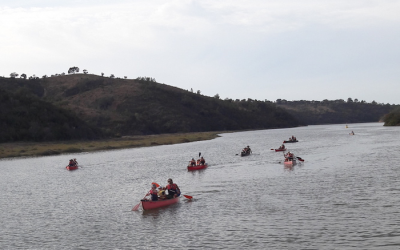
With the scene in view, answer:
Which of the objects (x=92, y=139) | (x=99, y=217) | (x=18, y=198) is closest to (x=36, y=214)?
(x=99, y=217)

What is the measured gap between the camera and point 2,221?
3012 centimetres

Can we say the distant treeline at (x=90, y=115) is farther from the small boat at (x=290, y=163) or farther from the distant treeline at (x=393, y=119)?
the small boat at (x=290, y=163)

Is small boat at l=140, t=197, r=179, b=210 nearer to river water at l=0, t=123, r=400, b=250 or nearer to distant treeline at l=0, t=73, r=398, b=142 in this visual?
river water at l=0, t=123, r=400, b=250

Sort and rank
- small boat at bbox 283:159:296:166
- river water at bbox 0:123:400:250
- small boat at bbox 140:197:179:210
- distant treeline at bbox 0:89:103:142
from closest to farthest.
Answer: river water at bbox 0:123:400:250 < small boat at bbox 140:197:179:210 < small boat at bbox 283:159:296:166 < distant treeline at bbox 0:89:103:142

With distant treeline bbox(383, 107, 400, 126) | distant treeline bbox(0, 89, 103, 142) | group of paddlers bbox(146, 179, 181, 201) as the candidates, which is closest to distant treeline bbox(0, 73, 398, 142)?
distant treeline bbox(0, 89, 103, 142)

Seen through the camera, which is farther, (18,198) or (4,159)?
(4,159)

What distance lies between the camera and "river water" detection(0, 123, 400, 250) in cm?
2328

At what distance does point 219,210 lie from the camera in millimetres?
30359

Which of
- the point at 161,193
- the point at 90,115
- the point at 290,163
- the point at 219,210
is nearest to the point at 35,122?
the point at 90,115

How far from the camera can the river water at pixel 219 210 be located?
23281 mm

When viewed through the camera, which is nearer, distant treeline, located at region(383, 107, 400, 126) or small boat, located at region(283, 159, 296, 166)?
small boat, located at region(283, 159, 296, 166)

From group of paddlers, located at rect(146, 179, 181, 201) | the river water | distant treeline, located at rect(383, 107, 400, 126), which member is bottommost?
the river water

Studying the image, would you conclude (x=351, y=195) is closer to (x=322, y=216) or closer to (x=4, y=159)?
(x=322, y=216)

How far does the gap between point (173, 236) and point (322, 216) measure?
836cm
